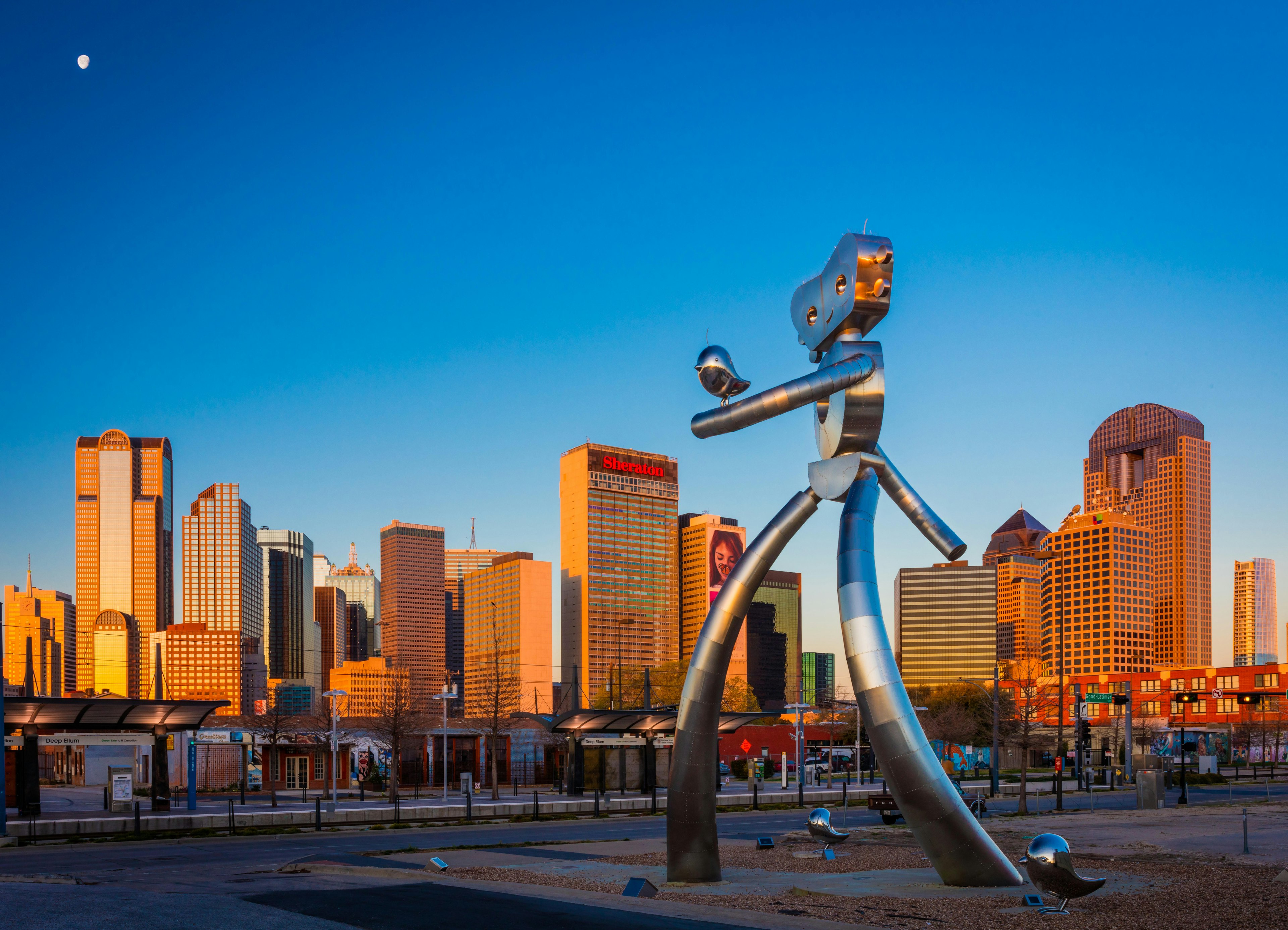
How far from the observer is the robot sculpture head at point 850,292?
58.9 ft

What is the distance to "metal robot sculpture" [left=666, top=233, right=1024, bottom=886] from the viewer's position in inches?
664

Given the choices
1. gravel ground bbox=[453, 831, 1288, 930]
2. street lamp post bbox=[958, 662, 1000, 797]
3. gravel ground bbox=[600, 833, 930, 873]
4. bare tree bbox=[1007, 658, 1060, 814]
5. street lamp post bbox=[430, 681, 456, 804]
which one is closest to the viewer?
gravel ground bbox=[453, 831, 1288, 930]

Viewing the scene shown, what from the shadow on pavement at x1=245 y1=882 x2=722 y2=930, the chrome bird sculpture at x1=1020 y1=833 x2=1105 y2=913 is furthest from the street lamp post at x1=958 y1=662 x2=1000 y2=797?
the shadow on pavement at x1=245 y1=882 x2=722 y2=930

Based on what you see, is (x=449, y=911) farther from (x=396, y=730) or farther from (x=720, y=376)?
(x=396, y=730)

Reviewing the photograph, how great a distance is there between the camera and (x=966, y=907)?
15.9 meters

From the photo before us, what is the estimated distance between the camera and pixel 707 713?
19.0 m

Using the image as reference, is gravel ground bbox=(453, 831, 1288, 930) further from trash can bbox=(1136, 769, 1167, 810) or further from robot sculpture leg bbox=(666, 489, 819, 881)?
trash can bbox=(1136, 769, 1167, 810)

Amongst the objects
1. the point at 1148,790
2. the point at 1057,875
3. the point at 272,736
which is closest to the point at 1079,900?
the point at 1057,875

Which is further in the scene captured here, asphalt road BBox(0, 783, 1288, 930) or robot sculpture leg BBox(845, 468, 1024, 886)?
robot sculpture leg BBox(845, 468, 1024, 886)

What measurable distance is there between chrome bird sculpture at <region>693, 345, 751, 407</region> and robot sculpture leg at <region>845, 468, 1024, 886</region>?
3.26 m

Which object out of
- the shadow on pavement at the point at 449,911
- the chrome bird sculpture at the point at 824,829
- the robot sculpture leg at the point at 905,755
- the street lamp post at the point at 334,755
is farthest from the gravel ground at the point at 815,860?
the street lamp post at the point at 334,755

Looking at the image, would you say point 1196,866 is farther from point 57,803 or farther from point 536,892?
point 57,803

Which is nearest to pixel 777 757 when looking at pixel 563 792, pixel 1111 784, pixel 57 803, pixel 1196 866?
pixel 1111 784

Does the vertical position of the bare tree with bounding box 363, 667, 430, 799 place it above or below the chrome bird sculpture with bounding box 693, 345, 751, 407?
below
